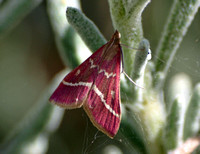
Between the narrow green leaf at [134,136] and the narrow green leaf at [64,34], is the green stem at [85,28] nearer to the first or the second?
the narrow green leaf at [64,34]

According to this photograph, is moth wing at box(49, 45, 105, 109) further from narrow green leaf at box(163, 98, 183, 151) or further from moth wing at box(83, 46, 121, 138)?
narrow green leaf at box(163, 98, 183, 151)

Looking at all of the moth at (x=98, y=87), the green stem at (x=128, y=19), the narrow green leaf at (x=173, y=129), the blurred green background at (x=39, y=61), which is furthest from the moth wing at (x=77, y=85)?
the blurred green background at (x=39, y=61)

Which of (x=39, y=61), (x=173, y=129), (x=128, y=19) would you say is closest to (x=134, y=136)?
(x=173, y=129)

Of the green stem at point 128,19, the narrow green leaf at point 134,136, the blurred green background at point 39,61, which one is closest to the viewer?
the green stem at point 128,19

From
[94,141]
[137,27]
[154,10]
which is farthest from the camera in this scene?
[154,10]

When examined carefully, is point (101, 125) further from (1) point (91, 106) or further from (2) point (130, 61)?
(2) point (130, 61)

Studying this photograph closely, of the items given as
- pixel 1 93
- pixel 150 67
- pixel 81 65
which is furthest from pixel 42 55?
pixel 150 67

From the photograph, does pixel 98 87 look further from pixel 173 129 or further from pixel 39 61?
pixel 39 61
